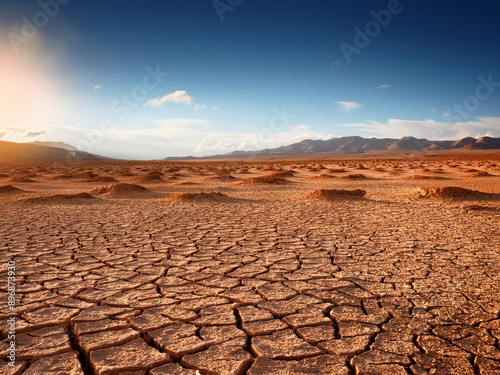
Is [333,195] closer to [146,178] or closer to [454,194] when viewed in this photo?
[454,194]

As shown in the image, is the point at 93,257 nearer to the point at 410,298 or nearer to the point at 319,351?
the point at 319,351

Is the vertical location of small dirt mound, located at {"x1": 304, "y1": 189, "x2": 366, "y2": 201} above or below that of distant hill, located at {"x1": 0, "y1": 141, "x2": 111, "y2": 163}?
below

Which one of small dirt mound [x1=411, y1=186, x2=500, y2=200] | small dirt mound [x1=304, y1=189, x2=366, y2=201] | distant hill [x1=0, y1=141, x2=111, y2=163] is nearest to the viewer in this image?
small dirt mound [x1=411, y1=186, x2=500, y2=200]

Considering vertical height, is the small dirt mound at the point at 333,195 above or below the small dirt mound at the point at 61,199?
below

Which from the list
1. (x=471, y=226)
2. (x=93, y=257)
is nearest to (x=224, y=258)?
(x=93, y=257)

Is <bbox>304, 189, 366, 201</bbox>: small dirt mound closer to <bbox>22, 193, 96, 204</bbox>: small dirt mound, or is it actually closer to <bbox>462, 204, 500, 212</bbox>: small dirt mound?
<bbox>462, 204, 500, 212</bbox>: small dirt mound

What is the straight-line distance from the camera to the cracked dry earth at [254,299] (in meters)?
2.14

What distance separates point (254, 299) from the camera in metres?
3.04

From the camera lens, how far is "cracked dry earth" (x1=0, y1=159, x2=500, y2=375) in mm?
2145

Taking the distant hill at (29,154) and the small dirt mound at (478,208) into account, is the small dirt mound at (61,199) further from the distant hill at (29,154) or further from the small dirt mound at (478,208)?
the distant hill at (29,154)

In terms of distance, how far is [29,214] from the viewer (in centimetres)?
755

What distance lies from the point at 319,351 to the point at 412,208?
24.4ft

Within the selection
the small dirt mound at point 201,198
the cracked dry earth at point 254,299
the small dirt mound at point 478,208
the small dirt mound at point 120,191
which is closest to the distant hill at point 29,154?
the small dirt mound at point 120,191

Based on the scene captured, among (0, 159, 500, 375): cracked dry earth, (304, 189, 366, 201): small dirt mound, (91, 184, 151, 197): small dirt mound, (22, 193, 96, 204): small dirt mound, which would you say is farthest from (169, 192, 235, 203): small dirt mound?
(0, 159, 500, 375): cracked dry earth
